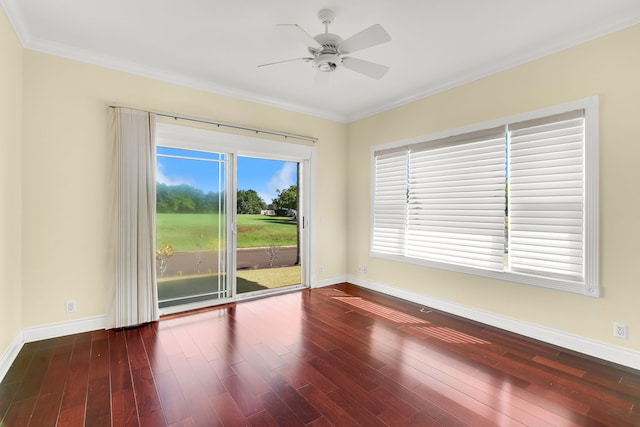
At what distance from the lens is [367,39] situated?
7.58 feet

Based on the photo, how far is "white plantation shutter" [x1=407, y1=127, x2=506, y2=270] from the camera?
336 centimetres

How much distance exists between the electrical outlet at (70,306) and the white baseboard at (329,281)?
301cm

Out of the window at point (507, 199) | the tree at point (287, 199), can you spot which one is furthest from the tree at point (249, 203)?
the window at point (507, 199)

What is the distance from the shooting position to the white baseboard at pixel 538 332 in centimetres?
255

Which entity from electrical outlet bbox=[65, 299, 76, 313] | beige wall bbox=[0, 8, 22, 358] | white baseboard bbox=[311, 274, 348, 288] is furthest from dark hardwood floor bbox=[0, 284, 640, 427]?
white baseboard bbox=[311, 274, 348, 288]

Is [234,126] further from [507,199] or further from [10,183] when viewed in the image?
[507,199]

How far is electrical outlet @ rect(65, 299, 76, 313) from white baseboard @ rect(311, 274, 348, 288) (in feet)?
9.89

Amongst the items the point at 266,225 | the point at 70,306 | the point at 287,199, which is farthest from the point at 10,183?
the point at 287,199

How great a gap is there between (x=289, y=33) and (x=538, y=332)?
3570mm

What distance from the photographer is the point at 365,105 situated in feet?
15.4

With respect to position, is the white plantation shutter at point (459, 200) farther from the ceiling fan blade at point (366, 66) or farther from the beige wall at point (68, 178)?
the beige wall at point (68, 178)

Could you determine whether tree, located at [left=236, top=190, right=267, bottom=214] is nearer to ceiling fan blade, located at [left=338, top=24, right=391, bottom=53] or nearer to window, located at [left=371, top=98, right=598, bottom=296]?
window, located at [left=371, top=98, right=598, bottom=296]

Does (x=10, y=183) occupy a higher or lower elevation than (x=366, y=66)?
lower

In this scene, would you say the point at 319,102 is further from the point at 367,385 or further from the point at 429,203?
the point at 367,385
